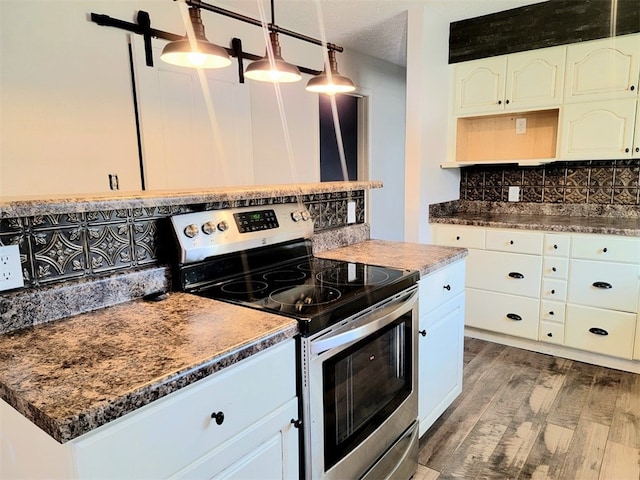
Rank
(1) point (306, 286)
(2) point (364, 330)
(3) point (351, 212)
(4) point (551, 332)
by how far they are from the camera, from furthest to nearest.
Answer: (4) point (551, 332) → (3) point (351, 212) → (1) point (306, 286) → (2) point (364, 330)

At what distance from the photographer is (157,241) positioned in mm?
1472

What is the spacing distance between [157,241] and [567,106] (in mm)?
2871

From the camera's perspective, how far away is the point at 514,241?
9.83 ft

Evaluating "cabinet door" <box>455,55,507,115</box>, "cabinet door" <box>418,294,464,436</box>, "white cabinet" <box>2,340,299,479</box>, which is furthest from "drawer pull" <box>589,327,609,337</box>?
"white cabinet" <box>2,340,299,479</box>

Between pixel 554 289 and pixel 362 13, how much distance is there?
2.40m

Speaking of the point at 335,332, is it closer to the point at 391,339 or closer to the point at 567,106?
the point at 391,339

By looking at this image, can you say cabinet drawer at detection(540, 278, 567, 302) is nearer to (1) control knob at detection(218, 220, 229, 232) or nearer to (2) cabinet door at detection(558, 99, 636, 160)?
(2) cabinet door at detection(558, 99, 636, 160)

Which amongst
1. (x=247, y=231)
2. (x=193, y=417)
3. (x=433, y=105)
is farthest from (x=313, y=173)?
(x=193, y=417)

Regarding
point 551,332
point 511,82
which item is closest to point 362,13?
point 511,82

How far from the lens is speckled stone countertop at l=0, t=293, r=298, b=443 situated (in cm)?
78

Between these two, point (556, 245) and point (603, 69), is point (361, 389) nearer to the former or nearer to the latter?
point (556, 245)

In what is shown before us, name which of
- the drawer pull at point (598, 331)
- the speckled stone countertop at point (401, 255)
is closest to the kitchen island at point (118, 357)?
the speckled stone countertop at point (401, 255)

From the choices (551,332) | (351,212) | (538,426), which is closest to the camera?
(538,426)

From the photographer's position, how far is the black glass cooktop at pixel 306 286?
4.19 feet
